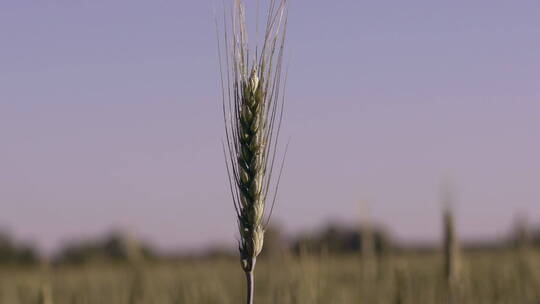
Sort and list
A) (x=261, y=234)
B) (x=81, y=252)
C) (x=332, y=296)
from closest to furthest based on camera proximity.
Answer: (x=261, y=234)
(x=332, y=296)
(x=81, y=252)

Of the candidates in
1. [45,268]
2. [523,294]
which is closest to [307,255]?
[45,268]

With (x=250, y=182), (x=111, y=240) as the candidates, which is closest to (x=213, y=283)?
(x=250, y=182)

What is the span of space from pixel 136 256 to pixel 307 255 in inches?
47.8

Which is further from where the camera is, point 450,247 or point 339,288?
point 339,288

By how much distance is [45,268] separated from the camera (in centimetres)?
292

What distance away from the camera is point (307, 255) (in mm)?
3076

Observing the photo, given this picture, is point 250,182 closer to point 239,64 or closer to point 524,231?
point 239,64

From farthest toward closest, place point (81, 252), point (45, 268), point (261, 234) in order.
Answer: point (81, 252), point (45, 268), point (261, 234)

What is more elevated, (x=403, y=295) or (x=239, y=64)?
(x=239, y=64)

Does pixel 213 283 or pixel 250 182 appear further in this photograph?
pixel 213 283

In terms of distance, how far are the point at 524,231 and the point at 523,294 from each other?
3.17ft

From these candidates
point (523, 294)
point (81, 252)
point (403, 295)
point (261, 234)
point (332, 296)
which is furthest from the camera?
point (81, 252)

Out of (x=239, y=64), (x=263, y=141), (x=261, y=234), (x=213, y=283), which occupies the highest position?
(x=239, y=64)

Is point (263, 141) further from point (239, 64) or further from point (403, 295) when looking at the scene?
Answer: point (403, 295)
